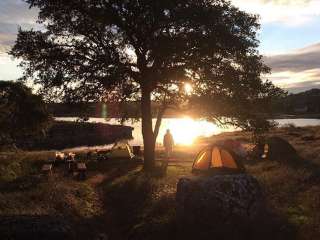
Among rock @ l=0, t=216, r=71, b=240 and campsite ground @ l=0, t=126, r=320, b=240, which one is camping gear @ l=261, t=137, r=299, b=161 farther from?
rock @ l=0, t=216, r=71, b=240

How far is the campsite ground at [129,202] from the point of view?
1468 centimetres

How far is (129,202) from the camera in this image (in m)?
20.5

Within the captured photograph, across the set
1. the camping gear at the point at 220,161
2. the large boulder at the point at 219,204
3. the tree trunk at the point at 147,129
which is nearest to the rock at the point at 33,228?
the large boulder at the point at 219,204

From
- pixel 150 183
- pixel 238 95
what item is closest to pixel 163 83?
pixel 238 95

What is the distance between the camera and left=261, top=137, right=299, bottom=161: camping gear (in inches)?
1344

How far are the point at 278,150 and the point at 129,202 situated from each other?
711 inches

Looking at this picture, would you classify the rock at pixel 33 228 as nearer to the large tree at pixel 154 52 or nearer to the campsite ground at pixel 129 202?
the campsite ground at pixel 129 202

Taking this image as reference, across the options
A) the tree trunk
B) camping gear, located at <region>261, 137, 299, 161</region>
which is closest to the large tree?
the tree trunk

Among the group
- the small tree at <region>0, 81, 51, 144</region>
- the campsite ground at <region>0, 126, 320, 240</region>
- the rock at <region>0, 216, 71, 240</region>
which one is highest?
the small tree at <region>0, 81, 51, 144</region>

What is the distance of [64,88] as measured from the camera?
88.0 ft

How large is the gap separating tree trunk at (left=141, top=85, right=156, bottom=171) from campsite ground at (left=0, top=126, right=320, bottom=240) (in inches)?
98.4

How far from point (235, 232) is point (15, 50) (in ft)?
60.6

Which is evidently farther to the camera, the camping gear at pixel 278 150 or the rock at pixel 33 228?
the camping gear at pixel 278 150

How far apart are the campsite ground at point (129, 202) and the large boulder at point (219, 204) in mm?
574
